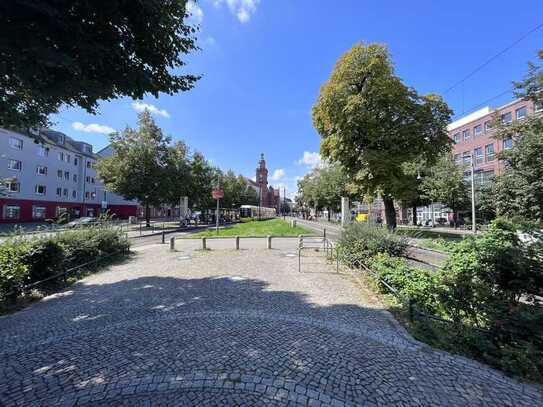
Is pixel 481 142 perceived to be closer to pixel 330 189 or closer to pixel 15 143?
pixel 330 189

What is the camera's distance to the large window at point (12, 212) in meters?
32.9

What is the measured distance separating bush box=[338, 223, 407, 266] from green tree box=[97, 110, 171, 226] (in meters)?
26.5

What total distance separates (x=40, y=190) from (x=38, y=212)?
3.15 meters

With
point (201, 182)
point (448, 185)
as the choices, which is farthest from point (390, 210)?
point (201, 182)

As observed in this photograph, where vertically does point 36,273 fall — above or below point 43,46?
below

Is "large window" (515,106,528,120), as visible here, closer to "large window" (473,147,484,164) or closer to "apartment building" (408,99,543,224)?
"apartment building" (408,99,543,224)

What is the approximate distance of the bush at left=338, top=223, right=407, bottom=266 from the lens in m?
8.62

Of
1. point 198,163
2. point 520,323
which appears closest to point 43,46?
point 520,323

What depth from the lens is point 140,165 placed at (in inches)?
1193

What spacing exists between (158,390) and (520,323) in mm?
4543

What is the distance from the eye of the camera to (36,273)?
6961 mm

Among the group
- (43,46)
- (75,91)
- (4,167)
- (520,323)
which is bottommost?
(520,323)

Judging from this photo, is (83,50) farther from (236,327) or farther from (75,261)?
(75,261)

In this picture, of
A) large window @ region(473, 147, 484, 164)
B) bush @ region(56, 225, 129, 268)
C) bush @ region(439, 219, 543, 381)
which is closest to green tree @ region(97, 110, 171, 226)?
bush @ region(56, 225, 129, 268)
